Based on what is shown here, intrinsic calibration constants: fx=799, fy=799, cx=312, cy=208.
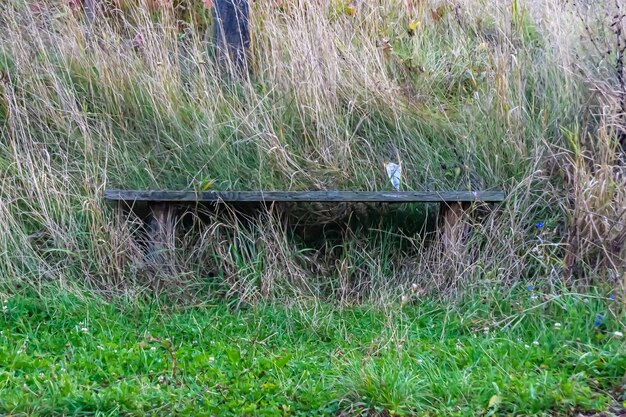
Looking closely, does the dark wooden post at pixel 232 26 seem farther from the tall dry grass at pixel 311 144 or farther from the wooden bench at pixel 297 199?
the wooden bench at pixel 297 199

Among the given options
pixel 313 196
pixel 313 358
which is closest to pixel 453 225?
pixel 313 196

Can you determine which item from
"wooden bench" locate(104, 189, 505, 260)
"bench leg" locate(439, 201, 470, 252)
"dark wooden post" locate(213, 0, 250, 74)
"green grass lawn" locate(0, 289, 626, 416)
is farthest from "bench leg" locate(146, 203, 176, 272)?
"bench leg" locate(439, 201, 470, 252)

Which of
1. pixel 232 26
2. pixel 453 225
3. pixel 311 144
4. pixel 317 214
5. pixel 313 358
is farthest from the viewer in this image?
pixel 232 26

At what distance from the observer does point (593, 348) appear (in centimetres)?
431

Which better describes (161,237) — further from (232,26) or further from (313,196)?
(232,26)

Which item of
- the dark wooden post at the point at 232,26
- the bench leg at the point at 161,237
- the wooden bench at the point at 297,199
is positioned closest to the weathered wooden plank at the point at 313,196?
the wooden bench at the point at 297,199

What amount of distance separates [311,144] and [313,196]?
75 cm

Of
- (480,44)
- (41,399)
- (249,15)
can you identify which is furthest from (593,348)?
(249,15)

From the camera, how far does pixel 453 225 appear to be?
17.9ft

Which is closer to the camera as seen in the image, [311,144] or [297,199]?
[297,199]

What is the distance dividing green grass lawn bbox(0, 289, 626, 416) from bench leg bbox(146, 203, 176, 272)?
0.37 m

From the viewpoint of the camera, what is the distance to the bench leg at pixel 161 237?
17.9 ft

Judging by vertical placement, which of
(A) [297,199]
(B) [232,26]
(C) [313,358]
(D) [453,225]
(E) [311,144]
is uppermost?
(B) [232,26]

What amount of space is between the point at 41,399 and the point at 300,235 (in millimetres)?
2396
